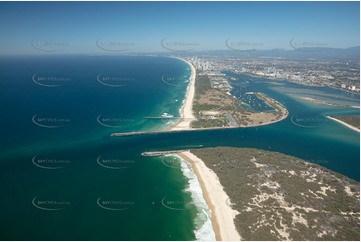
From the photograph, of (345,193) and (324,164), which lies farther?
(324,164)

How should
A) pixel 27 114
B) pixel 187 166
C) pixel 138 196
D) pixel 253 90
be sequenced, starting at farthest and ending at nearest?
pixel 253 90 → pixel 27 114 → pixel 187 166 → pixel 138 196

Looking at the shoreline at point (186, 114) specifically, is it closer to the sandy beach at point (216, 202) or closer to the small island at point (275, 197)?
the small island at point (275, 197)

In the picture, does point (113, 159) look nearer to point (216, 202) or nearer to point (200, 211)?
point (200, 211)

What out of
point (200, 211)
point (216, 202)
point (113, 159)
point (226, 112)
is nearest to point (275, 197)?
point (216, 202)

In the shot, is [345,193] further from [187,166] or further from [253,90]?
[253,90]

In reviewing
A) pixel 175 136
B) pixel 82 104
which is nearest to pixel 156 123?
pixel 175 136

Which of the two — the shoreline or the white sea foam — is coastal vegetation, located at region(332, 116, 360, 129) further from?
the white sea foam

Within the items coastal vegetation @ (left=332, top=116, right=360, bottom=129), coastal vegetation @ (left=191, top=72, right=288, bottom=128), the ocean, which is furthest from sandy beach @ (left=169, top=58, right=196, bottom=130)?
coastal vegetation @ (left=332, top=116, right=360, bottom=129)
